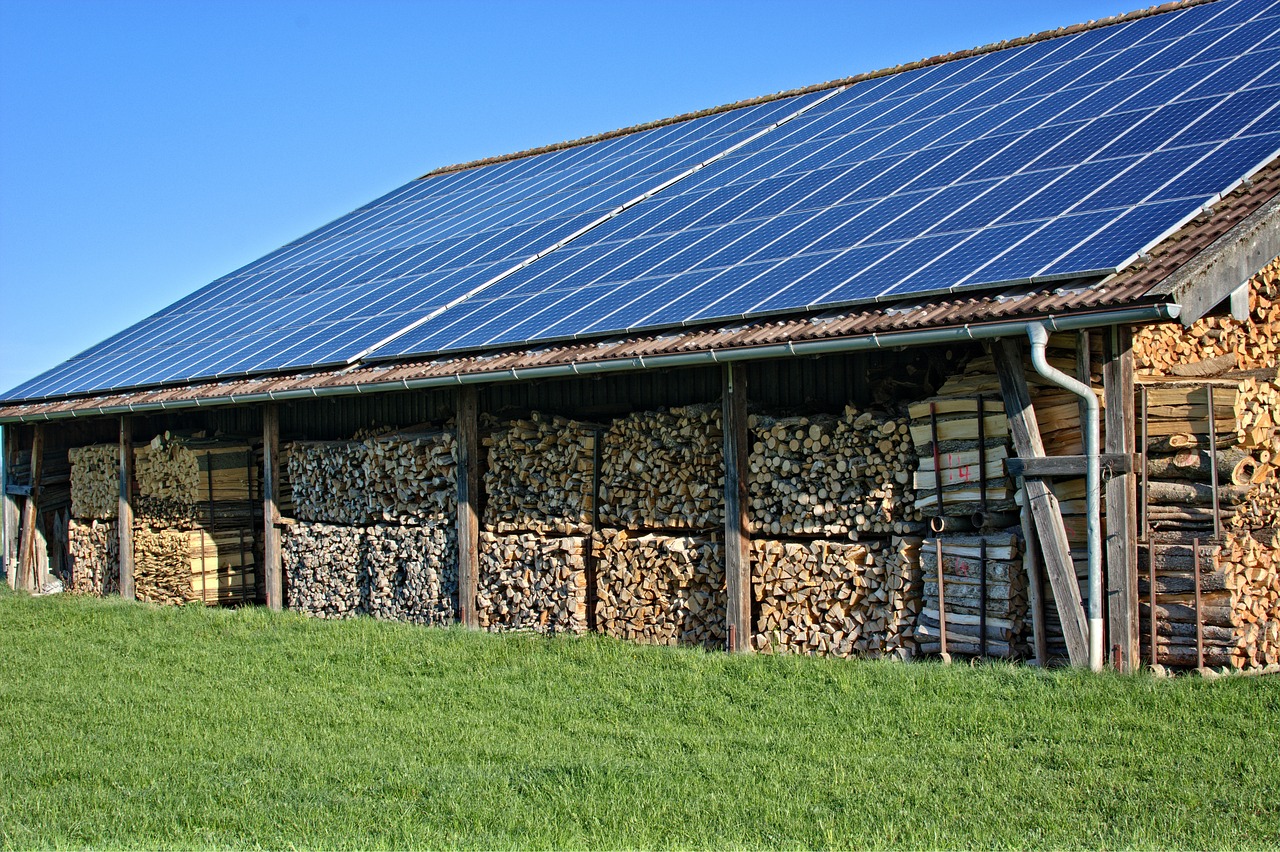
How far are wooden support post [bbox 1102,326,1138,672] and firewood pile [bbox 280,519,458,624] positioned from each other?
7.19 metres

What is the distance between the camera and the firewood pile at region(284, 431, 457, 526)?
48.2 ft

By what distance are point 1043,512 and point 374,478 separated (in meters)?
8.15

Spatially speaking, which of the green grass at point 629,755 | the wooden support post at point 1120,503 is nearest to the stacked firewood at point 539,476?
the green grass at point 629,755

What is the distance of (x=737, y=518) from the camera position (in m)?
11.9

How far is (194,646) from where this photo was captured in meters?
13.9

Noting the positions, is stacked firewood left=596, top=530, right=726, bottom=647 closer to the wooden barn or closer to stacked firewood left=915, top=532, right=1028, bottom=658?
the wooden barn

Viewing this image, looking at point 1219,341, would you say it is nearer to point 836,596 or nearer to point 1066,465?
point 1066,465

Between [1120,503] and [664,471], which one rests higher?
[664,471]

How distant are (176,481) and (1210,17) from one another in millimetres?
14361

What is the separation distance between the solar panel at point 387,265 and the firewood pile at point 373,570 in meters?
2.10

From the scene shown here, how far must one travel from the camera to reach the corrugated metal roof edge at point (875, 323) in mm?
9266

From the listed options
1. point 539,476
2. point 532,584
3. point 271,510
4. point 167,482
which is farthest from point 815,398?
point 167,482

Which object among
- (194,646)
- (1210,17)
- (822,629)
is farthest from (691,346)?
(1210,17)

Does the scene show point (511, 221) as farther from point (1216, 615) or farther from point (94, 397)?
point (1216, 615)
